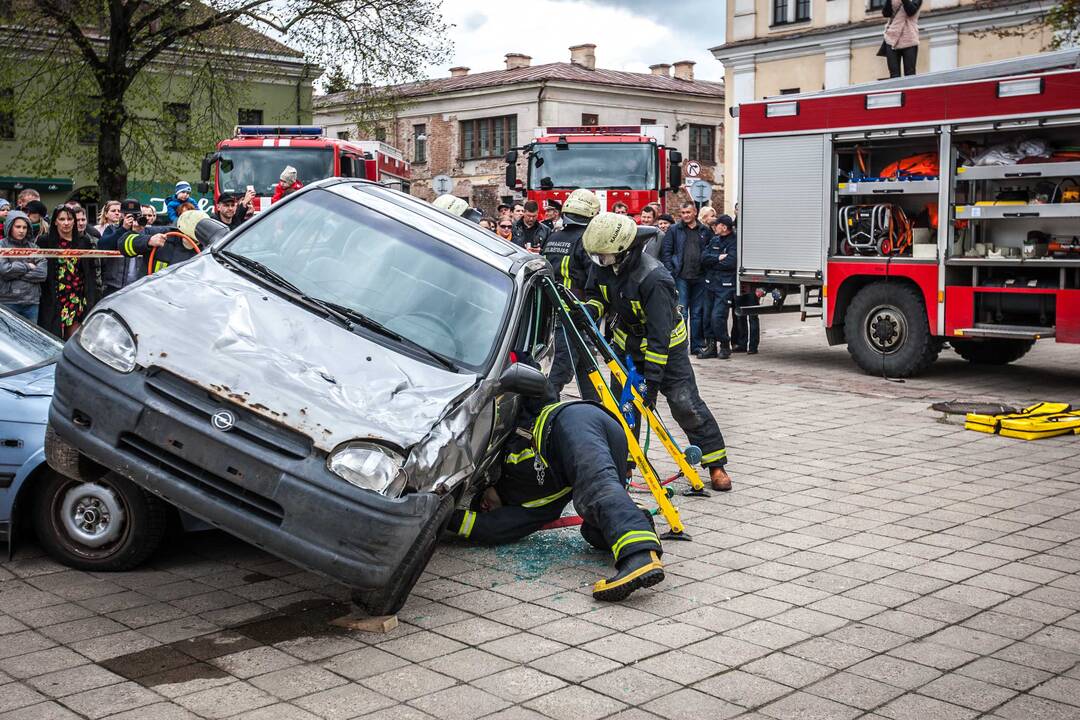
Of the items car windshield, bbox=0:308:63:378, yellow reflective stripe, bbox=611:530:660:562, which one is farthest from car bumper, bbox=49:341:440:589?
car windshield, bbox=0:308:63:378

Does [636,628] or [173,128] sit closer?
[636,628]

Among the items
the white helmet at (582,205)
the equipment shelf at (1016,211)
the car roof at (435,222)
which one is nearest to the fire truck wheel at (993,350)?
the equipment shelf at (1016,211)

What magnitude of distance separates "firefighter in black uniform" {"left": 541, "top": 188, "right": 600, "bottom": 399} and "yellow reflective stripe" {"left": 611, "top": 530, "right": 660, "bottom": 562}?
2.57 metres

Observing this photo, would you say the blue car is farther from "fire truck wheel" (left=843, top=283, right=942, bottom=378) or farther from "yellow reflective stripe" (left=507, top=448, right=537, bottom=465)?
"fire truck wheel" (left=843, top=283, right=942, bottom=378)

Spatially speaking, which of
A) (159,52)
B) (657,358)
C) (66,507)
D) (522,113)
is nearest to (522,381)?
(66,507)

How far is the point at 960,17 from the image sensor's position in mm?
31734

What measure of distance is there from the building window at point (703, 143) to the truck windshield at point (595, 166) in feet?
120

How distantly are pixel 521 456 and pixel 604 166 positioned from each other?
14490mm

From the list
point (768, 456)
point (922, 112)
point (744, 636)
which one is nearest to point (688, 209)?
point (922, 112)

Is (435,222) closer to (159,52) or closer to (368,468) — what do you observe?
(368,468)

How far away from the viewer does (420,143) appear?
5631 cm

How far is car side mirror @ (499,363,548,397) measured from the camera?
17.7 feet

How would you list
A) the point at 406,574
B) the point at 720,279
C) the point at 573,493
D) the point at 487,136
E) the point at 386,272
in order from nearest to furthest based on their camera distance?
the point at 406,574
the point at 386,272
the point at 573,493
the point at 720,279
the point at 487,136

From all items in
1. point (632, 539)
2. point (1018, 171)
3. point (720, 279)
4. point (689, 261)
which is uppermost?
point (1018, 171)
